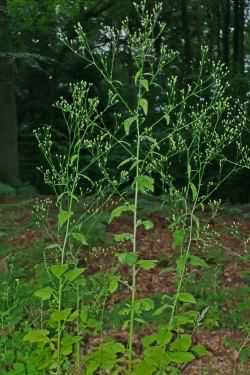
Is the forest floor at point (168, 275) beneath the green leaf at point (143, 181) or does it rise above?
beneath

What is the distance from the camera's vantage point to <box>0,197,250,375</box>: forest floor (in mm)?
4297

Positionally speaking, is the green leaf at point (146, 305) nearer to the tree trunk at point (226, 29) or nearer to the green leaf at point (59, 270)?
the green leaf at point (59, 270)

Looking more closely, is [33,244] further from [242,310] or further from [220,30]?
[220,30]

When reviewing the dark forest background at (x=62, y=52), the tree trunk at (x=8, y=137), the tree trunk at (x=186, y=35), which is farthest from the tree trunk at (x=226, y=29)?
the tree trunk at (x=8, y=137)

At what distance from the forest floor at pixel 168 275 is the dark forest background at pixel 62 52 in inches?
125

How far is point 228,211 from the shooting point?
353 inches

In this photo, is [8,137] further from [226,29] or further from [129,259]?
[129,259]

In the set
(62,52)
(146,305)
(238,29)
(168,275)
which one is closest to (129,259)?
(146,305)

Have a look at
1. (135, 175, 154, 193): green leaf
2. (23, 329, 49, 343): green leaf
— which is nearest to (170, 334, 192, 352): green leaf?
(23, 329, 49, 343): green leaf

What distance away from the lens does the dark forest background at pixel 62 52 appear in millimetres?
10766

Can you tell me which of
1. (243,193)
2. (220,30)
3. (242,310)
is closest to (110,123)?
(243,193)

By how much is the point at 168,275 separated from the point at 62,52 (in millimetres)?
9426

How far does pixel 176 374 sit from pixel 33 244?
3.40m

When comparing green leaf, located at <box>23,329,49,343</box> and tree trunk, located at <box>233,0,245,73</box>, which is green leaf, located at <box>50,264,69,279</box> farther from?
tree trunk, located at <box>233,0,245,73</box>
